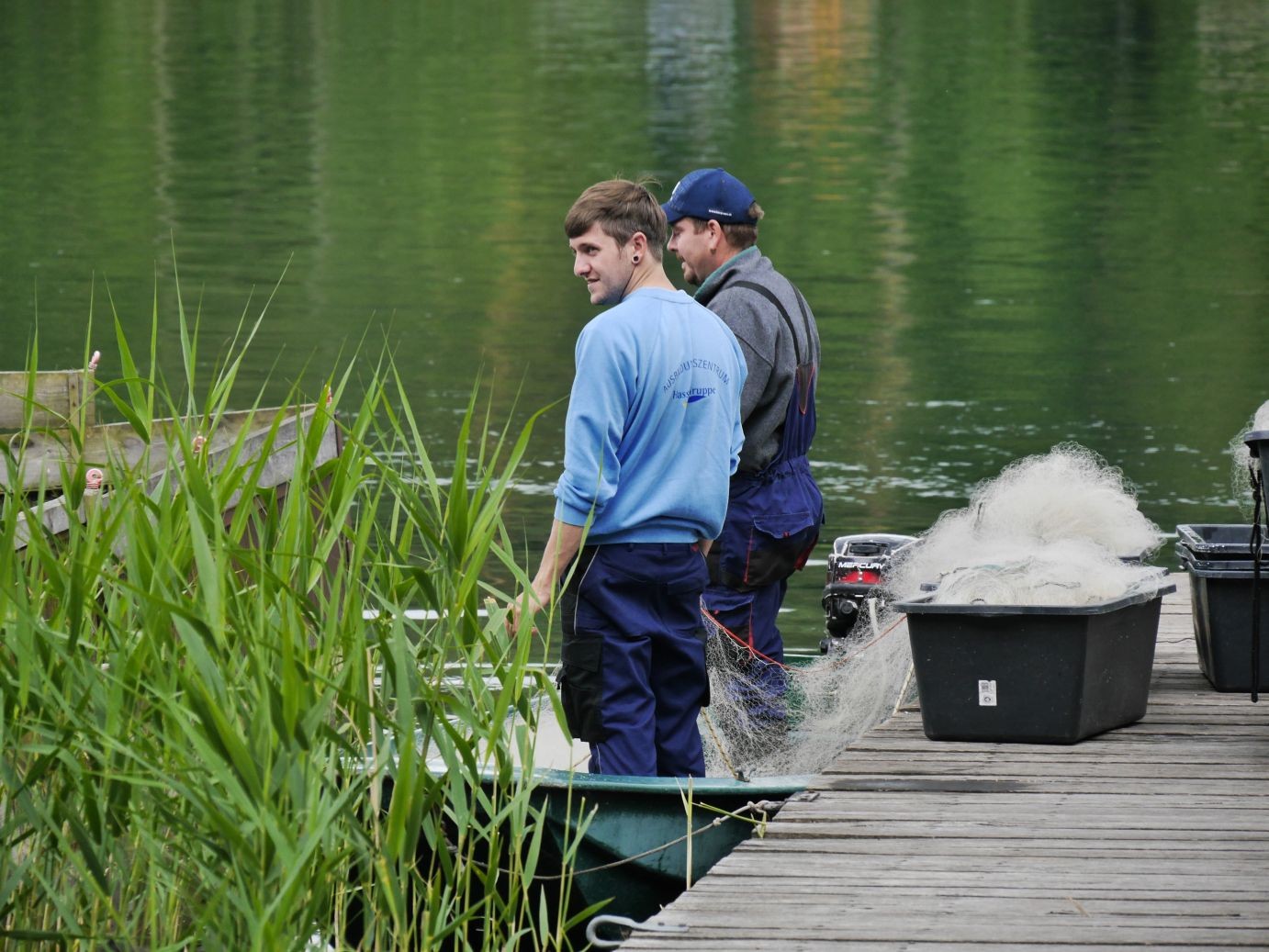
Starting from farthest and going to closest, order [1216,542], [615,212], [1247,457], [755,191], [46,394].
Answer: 1. [755,191]
2. [46,394]
3. [1216,542]
4. [1247,457]
5. [615,212]

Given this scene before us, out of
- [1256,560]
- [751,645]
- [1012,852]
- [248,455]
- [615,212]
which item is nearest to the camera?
[1012,852]

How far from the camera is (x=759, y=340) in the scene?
5.68 meters

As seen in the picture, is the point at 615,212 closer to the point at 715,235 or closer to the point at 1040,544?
the point at 715,235

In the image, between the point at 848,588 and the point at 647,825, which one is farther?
the point at 848,588

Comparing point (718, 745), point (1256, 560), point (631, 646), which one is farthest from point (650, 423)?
point (1256, 560)

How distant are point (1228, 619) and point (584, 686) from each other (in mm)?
1939

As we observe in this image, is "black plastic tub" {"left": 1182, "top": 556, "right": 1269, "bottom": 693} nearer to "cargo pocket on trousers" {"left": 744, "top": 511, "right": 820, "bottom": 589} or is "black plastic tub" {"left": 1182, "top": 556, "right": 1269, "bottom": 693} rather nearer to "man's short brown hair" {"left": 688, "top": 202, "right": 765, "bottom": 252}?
"cargo pocket on trousers" {"left": 744, "top": 511, "right": 820, "bottom": 589}

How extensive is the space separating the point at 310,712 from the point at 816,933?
105cm

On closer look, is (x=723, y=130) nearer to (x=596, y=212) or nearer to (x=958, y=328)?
(x=958, y=328)

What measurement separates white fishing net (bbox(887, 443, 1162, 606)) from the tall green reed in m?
1.31

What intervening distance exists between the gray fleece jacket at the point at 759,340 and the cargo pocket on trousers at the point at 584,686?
1.02 metres

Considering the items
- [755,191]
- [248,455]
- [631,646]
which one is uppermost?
[631,646]

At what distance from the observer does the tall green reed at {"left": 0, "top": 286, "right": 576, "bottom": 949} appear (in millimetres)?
3930

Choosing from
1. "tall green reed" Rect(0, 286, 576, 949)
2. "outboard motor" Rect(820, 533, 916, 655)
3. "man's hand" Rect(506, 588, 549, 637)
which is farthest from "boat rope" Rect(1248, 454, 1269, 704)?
"tall green reed" Rect(0, 286, 576, 949)
